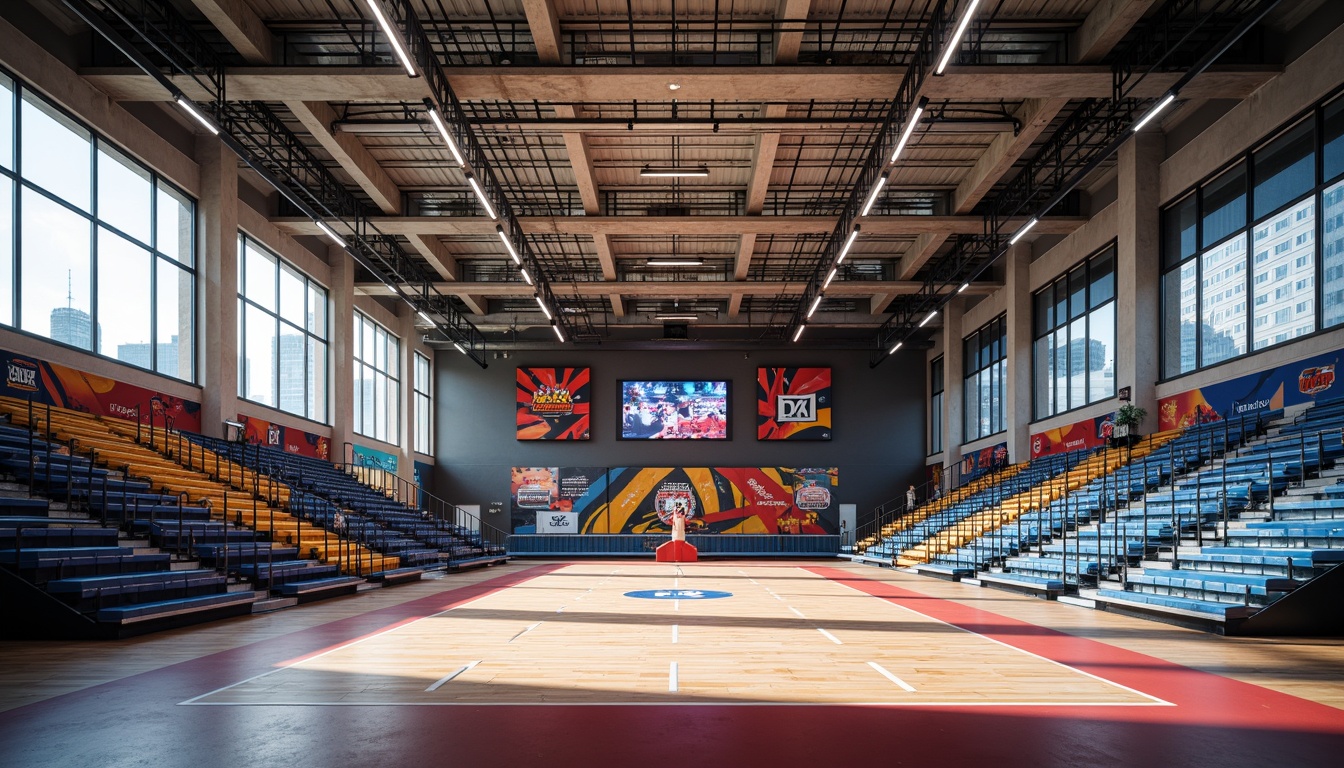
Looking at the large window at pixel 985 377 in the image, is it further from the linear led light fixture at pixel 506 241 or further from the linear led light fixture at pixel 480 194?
the linear led light fixture at pixel 480 194

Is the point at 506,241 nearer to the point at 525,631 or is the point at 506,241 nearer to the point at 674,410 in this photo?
the point at 525,631

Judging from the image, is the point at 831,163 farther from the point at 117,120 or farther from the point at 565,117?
the point at 117,120

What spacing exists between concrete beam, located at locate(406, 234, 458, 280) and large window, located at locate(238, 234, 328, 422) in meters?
3.40

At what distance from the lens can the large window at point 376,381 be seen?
3198 centimetres

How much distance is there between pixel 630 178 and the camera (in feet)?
79.2

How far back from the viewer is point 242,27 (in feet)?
50.3

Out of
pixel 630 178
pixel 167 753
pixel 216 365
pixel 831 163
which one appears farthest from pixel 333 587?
pixel 831 163

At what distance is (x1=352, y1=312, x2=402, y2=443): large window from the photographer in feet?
105

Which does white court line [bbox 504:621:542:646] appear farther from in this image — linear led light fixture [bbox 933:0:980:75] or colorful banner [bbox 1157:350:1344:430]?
colorful banner [bbox 1157:350:1344:430]

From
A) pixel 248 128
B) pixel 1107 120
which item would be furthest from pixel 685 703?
pixel 248 128

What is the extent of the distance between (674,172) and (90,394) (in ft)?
42.2

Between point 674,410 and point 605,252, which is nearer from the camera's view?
point 605,252

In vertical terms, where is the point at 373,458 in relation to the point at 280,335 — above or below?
below

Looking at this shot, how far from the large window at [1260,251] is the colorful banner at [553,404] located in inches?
900
